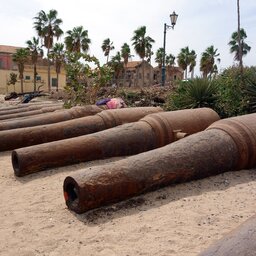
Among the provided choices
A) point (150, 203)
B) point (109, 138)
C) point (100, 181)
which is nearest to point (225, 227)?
point (150, 203)

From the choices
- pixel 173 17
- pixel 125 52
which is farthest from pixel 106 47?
pixel 173 17

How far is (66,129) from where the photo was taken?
777cm

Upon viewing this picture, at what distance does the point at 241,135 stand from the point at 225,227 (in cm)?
178

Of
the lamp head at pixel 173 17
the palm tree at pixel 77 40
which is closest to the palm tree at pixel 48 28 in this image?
the palm tree at pixel 77 40

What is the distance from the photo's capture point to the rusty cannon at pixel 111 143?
20.0 ft

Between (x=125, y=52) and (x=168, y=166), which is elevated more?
(x=125, y=52)

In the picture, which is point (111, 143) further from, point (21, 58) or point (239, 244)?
point (21, 58)

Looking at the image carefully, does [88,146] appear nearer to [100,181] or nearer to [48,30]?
[100,181]

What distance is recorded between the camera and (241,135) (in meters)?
5.07

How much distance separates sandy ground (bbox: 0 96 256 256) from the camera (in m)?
3.42

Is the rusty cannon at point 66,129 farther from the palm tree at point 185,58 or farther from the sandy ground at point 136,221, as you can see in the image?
the palm tree at point 185,58

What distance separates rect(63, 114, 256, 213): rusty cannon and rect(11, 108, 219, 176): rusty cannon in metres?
1.11

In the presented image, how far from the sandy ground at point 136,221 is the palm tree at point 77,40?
42720 millimetres

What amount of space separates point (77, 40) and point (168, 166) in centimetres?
4421
